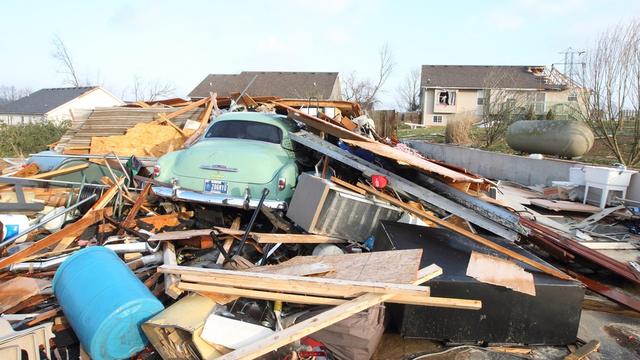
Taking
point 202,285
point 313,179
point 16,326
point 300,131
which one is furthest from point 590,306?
point 16,326

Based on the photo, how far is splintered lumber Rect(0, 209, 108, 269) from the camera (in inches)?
163

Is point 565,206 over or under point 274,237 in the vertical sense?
under

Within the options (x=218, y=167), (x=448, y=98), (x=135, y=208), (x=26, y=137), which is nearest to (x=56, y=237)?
(x=135, y=208)

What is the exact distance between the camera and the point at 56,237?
464 cm

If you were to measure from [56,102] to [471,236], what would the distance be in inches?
1471

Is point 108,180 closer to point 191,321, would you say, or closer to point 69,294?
point 69,294

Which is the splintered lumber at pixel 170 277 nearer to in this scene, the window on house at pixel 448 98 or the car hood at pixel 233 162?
the car hood at pixel 233 162

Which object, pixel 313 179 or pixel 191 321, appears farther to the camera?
pixel 313 179

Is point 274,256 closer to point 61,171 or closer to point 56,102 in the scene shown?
point 61,171

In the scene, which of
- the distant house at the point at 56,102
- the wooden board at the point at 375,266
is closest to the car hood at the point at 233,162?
the wooden board at the point at 375,266

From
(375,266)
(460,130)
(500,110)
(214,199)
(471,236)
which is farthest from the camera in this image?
(460,130)

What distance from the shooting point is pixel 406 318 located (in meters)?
3.37

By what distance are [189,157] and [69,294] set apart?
9.57 feet

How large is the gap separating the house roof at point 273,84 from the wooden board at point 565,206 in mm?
29830
